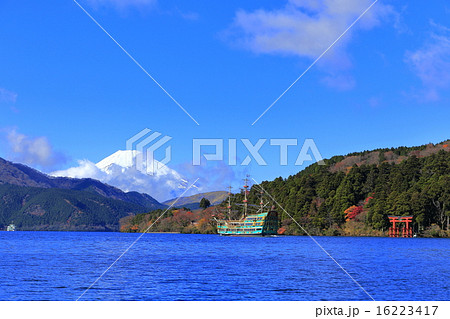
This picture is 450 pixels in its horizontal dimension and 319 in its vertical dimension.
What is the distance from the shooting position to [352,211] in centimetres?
12388

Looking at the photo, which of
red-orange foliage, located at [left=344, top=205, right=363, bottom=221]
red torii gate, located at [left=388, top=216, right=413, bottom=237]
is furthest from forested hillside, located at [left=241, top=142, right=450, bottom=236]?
red torii gate, located at [left=388, top=216, right=413, bottom=237]

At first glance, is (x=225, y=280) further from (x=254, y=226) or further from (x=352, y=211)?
(x=254, y=226)

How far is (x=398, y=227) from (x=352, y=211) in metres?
13.0

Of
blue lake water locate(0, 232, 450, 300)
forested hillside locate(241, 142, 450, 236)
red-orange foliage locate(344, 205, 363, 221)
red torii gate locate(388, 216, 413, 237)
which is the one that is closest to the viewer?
blue lake water locate(0, 232, 450, 300)

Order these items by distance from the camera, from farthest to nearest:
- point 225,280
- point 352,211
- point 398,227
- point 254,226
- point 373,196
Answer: point 254,226 → point 352,211 → point 373,196 → point 398,227 → point 225,280

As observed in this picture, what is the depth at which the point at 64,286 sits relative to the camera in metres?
31.1

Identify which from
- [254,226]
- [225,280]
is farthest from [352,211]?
[225,280]

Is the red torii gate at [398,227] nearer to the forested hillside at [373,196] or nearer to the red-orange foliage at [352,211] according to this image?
the forested hillside at [373,196]

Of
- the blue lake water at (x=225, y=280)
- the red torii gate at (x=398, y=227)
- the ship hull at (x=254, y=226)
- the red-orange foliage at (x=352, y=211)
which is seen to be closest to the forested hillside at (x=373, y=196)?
the red-orange foliage at (x=352, y=211)

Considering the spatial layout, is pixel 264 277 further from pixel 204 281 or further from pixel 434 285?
pixel 434 285

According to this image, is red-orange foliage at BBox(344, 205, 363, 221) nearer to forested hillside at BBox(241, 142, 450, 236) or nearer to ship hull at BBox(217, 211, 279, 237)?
forested hillside at BBox(241, 142, 450, 236)

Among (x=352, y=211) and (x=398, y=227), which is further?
(x=352, y=211)

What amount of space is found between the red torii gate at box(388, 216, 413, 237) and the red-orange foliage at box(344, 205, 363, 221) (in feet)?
36.0

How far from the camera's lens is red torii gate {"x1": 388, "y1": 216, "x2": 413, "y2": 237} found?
358 ft
